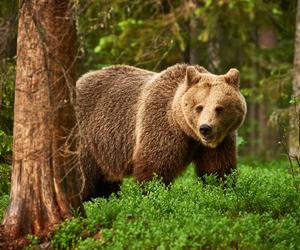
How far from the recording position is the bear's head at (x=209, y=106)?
315 inches

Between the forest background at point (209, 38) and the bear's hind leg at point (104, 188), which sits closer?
the bear's hind leg at point (104, 188)

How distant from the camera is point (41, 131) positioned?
21.7 feet

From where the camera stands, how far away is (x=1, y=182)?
8.80 meters

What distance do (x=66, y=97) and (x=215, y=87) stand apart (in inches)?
86.9

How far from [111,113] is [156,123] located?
3.00 ft

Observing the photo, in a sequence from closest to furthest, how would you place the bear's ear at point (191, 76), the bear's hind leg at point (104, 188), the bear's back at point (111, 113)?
1. the bear's ear at point (191, 76)
2. the bear's back at point (111, 113)
3. the bear's hind leg at point (104, 188)

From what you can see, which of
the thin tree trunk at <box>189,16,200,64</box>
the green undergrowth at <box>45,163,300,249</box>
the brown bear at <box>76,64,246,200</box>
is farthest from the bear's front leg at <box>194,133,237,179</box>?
the thin tree trunk at <box>189,16,200,64</box>

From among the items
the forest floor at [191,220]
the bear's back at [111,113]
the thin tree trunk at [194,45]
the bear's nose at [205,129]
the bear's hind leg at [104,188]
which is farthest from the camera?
the thin tree trunk at [194,45]

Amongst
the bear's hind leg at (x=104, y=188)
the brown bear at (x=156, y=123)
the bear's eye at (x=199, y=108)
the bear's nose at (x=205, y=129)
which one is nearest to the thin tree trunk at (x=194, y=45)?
the brown bear at (x=156, y=123)

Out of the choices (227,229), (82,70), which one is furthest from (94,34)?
(227,229)

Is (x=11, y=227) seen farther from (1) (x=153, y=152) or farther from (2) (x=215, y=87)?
(2) (x=215, y=87)

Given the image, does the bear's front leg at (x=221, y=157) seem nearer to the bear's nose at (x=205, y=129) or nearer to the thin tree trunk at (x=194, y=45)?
the bear's nose at (x=205, y=129)

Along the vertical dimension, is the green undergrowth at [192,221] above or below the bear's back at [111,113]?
below

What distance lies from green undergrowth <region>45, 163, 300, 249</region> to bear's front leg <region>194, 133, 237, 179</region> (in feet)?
1.98
